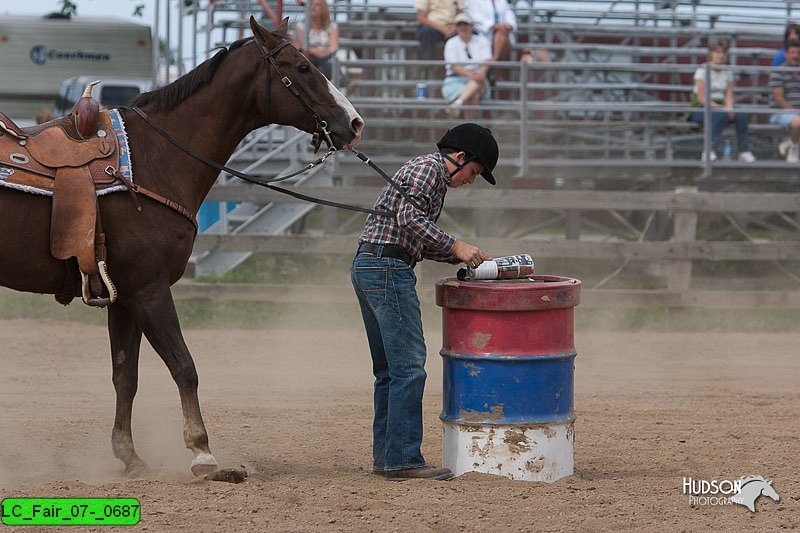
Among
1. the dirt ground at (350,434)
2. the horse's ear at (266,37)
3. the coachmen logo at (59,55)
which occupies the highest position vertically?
the coachmen logo at (59,55)

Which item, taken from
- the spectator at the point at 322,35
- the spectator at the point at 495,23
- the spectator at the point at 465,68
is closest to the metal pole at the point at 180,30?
the spectator at the point at 322,35

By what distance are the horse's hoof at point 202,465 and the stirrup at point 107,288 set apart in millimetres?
903

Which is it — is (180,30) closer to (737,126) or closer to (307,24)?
(307,24)

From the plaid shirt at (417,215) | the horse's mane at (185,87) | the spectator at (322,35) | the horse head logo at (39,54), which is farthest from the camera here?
the horse head logo at (39,54)

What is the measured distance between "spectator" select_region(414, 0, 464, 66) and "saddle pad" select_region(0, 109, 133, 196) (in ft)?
27.8

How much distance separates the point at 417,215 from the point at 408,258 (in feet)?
0.92

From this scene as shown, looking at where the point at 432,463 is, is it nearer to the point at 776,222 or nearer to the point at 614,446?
the point at 614,446

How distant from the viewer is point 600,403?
8125mm

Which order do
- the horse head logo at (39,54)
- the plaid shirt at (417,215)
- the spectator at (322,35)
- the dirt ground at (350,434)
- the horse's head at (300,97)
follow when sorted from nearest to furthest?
the dirt ground at (350,434) < the plaid shirt at (417,215) < the horse's head at (300,97) < the spectator at (322,35) < the horse head logo at (39,54)

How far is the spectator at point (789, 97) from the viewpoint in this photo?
1349 centimetres

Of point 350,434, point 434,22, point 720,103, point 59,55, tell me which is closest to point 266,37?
point 350,434

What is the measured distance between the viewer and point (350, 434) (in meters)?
7.02

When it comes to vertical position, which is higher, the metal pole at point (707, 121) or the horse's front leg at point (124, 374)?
the metal pole at point (707, 121)

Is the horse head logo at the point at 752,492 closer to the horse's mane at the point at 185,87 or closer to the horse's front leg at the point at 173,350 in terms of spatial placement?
the horse's front leg at the point at 173,350
